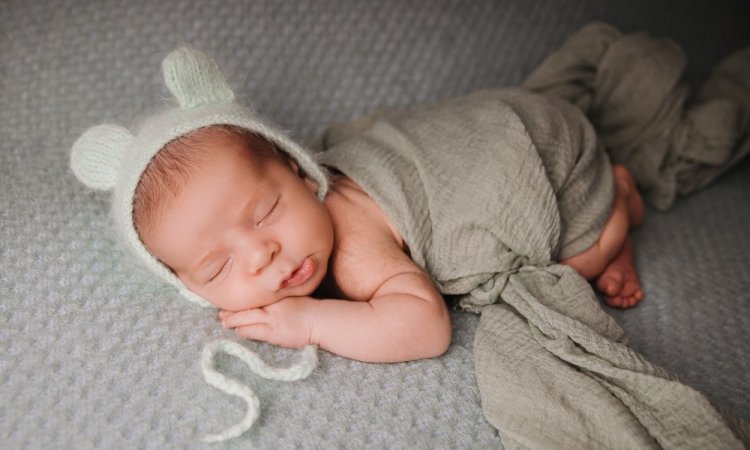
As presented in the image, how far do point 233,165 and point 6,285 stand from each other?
0.33m

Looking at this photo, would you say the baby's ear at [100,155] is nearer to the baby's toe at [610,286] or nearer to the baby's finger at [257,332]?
the baby's finger at [257,332]

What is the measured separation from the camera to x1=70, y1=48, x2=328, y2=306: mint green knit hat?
3.18 ft

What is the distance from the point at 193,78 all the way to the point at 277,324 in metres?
0.37

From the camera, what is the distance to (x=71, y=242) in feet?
3.28

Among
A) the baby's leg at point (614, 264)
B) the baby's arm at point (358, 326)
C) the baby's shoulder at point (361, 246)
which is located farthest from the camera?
the baby's leg at point (614, 264)

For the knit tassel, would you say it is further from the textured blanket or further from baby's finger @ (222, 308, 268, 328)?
the textured blanket

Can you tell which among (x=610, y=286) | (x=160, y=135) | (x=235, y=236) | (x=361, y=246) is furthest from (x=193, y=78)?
(x=610, y=286)

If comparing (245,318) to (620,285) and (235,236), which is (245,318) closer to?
(235,236)

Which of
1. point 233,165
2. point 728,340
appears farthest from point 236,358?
point 728,340

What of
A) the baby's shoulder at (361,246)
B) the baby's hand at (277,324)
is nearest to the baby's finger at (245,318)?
the baby's hand at (277,324)

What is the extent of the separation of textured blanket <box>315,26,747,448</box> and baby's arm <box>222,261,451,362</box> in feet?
0.27

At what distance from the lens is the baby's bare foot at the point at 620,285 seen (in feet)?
3.95

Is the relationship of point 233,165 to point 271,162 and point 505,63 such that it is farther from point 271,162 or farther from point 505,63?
point 505,63

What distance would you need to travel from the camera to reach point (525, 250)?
1.08m
